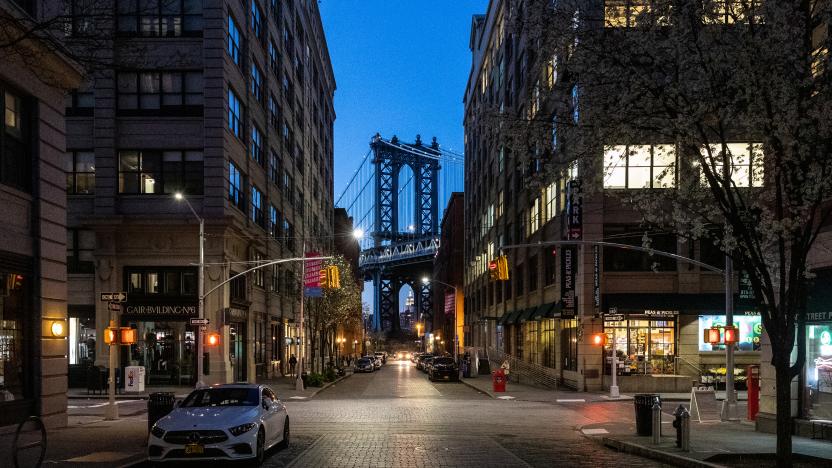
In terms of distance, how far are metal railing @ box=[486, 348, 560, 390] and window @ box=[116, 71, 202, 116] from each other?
78.3ft

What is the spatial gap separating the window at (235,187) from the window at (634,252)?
19.8 meters

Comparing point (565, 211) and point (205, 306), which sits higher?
point (565, 211)

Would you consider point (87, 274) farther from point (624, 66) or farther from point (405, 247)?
point (405, 247)

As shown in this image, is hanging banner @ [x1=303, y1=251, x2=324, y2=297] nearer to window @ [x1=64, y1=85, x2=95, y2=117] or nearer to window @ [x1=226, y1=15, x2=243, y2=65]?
window @ [x1=226, y1=15, x2=243, y2=65]

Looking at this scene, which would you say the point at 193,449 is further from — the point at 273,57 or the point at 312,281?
the point at 273,57

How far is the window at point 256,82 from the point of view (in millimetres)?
51031

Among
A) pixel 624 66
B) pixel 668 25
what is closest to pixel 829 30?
pixel 668 25

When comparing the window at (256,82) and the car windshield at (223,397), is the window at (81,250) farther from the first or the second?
the car windshield at (223,397)

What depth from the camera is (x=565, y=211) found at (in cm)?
4244

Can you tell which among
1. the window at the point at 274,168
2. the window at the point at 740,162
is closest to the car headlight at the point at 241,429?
the window at the point at 740,162

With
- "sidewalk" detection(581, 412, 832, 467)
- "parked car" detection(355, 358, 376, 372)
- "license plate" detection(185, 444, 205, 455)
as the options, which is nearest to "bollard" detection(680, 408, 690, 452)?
"sidewalk" detection(581, 412, 832, 467)

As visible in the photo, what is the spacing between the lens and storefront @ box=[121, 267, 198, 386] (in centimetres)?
4266

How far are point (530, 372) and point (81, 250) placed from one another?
28.1 m

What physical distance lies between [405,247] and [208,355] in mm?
152004
